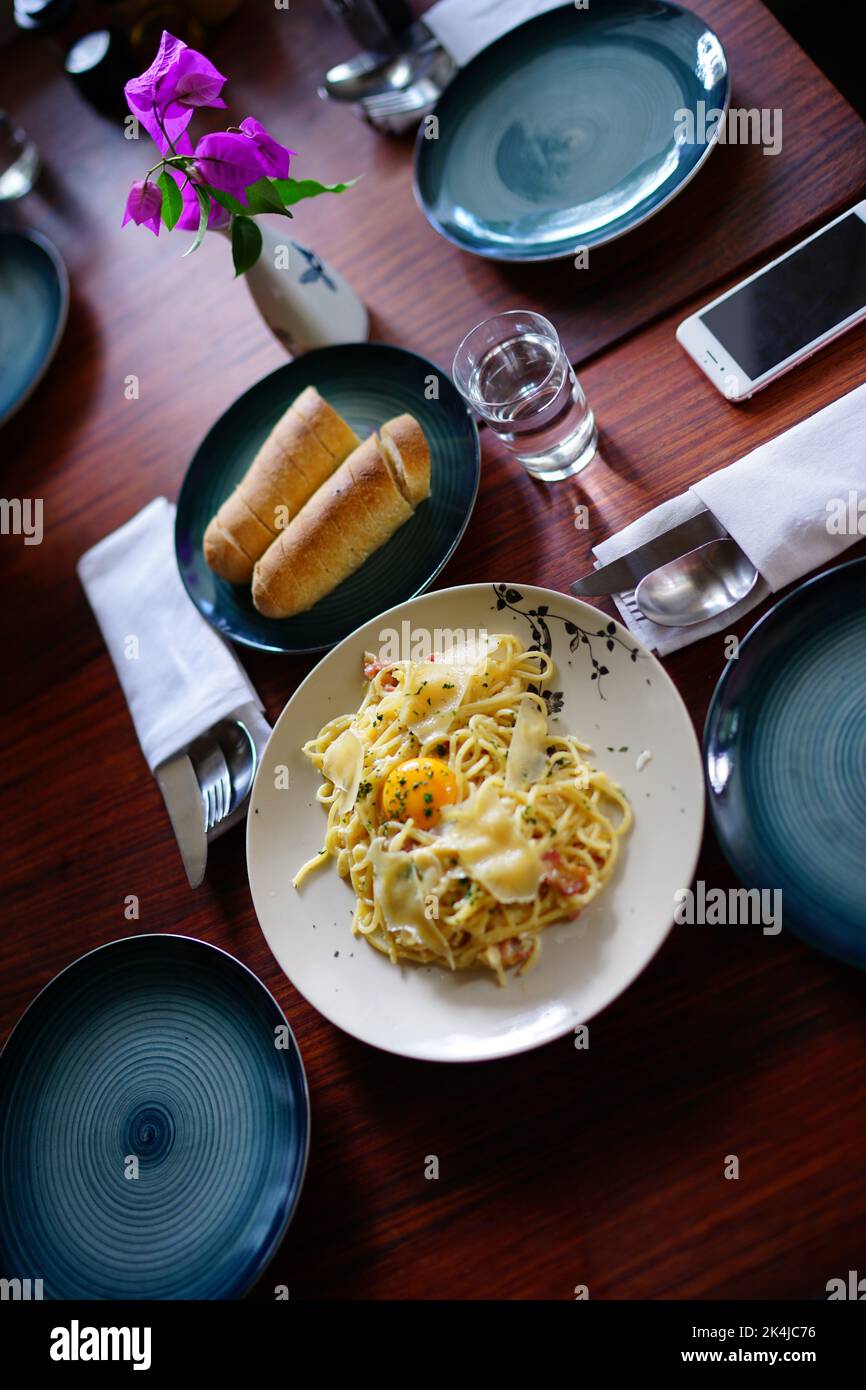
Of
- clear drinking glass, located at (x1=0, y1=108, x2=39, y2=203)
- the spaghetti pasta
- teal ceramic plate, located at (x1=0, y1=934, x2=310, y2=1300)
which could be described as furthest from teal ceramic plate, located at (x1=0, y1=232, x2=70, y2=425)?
teal ceramic plate, located at (x1=0, y1=934, x2=310, y2=1300)

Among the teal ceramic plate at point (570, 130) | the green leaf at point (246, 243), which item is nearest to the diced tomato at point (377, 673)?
the green leaf at point (246, 243)

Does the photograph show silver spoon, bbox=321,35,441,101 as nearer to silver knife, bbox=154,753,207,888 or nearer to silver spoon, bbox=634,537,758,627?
silver spoon, bbox=634,537,758,627

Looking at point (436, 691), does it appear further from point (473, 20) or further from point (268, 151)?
point (473, 20)

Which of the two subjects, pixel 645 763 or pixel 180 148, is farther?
pixel 180 148

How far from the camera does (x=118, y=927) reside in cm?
171

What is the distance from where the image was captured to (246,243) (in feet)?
5.46

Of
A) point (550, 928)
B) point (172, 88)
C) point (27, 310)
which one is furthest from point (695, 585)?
point (27, 310)

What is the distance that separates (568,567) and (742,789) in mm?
490

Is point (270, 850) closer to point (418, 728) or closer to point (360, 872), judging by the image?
point (360, 872)

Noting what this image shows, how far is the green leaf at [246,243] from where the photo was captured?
1659mm

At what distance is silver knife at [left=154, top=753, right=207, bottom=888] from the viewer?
64.4 inches

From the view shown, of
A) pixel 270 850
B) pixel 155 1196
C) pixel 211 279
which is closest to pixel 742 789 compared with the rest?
pixel 270 850

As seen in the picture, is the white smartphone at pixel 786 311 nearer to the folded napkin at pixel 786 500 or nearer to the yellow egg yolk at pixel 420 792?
the folded napkin at pixel 786 500

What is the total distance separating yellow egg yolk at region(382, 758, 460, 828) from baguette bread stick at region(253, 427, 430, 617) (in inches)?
15.6
